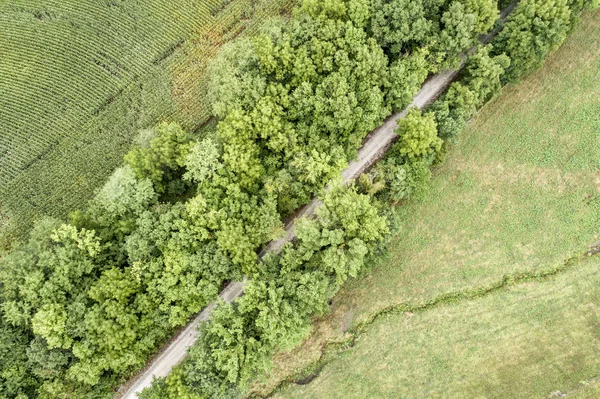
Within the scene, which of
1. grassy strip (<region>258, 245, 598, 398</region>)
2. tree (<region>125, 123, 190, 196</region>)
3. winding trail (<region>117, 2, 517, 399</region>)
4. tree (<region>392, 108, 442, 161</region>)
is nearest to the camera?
tree (<region>392, 108, 442, 161</region>)

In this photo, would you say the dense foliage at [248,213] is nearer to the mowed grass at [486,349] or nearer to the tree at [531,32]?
the tree at [531,32]

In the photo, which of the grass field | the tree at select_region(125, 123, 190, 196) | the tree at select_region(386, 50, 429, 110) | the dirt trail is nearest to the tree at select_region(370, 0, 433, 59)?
the tree at select_region(386, 50, 429, 110)

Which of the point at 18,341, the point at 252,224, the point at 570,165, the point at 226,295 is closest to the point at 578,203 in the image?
the point at 570,165

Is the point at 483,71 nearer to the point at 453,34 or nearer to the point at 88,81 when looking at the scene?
the point at 453,34

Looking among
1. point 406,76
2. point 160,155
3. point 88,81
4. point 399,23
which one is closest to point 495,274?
point 406,76

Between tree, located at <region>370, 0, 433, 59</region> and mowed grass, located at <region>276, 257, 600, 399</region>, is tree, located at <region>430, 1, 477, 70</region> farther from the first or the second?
mowed grass, located at <region>276, 257, 600, 399</region>

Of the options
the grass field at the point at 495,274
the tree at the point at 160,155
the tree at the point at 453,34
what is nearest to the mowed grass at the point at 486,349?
the grass field at the point at 495,274

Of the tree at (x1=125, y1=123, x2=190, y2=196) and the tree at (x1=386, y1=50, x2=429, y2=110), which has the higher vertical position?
the tree at (x1=125, y1=123, x2=190, y2=196)
